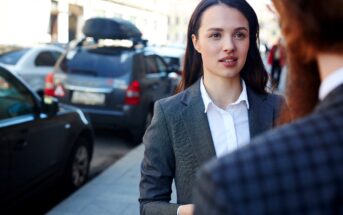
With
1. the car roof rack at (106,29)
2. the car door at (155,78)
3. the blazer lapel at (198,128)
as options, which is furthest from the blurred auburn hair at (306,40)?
the car roof rack at (106,29)

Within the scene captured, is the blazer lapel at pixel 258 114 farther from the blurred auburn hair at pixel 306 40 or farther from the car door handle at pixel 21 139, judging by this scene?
the car door handle at pixel 21 139

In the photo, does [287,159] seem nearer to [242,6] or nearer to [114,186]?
[242,6]

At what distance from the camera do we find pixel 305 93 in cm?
95

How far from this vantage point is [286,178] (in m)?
0.73

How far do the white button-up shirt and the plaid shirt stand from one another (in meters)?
1.05

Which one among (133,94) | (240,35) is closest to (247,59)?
(240,35)

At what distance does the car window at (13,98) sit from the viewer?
4.36 metres

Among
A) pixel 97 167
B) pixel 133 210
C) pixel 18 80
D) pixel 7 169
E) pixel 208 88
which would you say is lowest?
pixel 97 167

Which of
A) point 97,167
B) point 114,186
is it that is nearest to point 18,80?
point 114,186

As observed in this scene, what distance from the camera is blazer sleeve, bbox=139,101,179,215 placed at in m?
1.83

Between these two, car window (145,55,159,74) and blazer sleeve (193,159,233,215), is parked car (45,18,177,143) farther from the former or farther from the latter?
blazer sleeve (193,159,233,215)

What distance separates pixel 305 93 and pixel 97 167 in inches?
235

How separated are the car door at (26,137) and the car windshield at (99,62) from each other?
2675 millimetres

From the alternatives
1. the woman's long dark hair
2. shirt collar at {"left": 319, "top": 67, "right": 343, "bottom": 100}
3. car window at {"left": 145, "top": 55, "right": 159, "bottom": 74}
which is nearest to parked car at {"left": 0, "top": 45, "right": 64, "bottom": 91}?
car window at {"left": 145, "top": 55, "right": 159, "bottom": 74}
